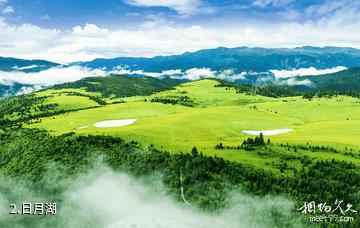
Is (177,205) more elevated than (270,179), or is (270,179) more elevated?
(270,179)

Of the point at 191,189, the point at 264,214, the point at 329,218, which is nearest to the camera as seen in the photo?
the point at 329,218

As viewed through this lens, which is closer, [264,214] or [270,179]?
[264,214]

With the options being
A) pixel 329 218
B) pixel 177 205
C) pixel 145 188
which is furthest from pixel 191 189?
pixel 329 218

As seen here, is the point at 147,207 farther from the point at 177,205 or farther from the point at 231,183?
the point at 231,183

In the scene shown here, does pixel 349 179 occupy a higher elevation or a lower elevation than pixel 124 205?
higher

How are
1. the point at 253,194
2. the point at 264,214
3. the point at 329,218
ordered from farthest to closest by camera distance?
the point at 253,194 < the point at 264,214 < the point at 329,218

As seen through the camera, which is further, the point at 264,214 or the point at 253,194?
the point at 253,194

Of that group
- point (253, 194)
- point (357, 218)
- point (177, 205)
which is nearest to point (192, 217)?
point (177, 205)

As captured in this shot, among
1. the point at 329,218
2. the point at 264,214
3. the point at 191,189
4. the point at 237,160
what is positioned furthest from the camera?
the point at 237,160

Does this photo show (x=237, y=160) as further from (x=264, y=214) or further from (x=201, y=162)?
(x=264, y=214)
